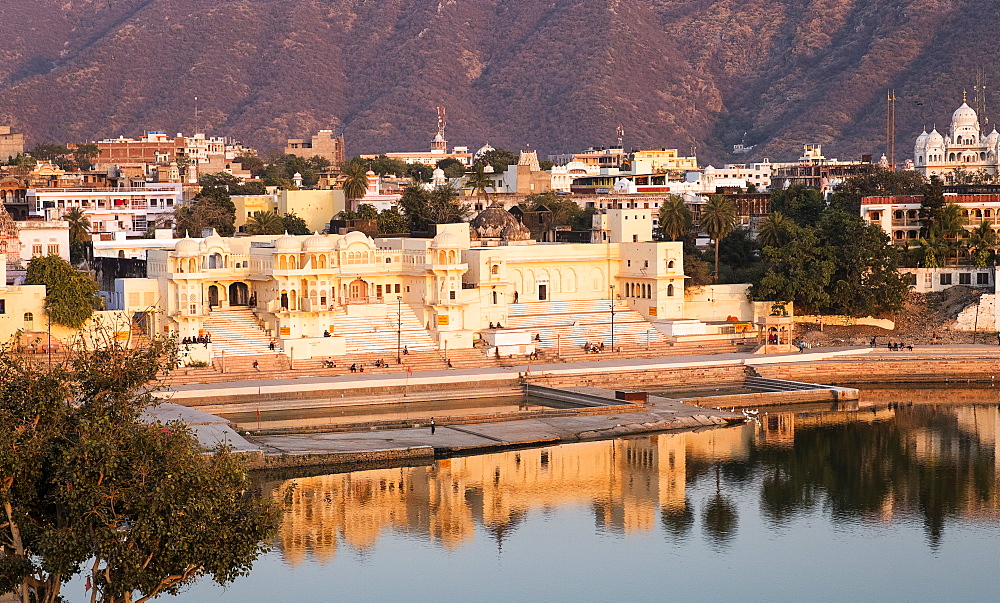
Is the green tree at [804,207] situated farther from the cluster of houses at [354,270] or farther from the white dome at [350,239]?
the white dome at [350,239]

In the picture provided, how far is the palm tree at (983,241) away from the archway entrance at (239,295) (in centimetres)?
2452

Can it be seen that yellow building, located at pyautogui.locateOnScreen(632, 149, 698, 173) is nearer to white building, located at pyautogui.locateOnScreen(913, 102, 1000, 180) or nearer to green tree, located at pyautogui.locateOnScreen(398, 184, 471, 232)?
white building, located at pyautogui.locateOnScreen(913, 102, 1000, 180)

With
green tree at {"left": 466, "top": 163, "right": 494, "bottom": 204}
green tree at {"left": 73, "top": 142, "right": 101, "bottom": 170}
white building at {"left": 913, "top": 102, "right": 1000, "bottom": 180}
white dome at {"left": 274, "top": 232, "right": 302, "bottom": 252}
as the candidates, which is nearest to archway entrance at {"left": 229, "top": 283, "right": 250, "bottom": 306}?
white dome at {"left": 274, "top": 232, "right": 302, "bottom": 252}

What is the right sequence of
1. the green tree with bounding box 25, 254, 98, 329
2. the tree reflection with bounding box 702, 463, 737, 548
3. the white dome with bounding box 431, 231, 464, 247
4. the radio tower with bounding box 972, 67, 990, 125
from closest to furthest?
the tree reflection with bounding box 702, 463, 737, 548 → the green tree with bounding box 25, 254, 98, 329 → the white dome with bounding box 431, 231, 464, 247 → the radio tower with bounding box 972, 67, 990, 125

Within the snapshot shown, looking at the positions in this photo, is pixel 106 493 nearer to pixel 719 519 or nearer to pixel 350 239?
pixel 719 519

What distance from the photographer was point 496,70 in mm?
180125

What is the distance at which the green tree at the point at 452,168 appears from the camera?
9571 centimetres

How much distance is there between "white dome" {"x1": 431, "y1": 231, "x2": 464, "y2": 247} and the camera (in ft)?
157

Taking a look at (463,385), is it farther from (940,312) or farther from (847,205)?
(847,205)

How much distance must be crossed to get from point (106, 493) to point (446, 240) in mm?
30084

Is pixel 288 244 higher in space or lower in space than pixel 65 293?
higher

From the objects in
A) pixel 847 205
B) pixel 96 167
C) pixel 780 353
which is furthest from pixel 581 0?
pixel 780 353

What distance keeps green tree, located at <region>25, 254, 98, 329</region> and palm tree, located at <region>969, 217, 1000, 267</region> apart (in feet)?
96.0

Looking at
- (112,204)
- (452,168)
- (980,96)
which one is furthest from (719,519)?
(980,96)
